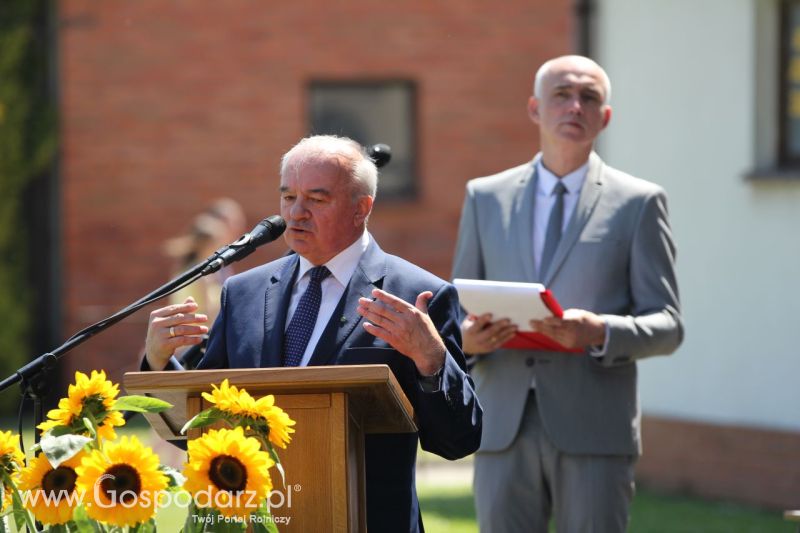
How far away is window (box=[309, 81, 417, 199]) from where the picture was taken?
1592cm

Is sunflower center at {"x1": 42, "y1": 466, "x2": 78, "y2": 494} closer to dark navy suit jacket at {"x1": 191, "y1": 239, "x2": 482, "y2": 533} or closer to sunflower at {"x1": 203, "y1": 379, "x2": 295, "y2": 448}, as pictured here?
sunflower at {"x1": 203, "y1": 379, "x2": 295, "y2": 448}

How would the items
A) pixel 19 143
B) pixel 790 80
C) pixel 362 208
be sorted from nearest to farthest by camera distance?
1. pixel 362 208
2. pixel 790 80
3. pixel 19 143

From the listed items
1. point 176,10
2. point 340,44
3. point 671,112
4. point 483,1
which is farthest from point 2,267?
point 671,112

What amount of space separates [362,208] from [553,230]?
1.37 meters

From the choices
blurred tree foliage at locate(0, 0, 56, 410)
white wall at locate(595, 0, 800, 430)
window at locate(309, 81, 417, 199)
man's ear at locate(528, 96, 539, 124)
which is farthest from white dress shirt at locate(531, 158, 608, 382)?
window at locate(309, 81, 417, 199)

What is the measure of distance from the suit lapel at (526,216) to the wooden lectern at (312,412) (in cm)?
171

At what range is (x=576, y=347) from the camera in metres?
5.00

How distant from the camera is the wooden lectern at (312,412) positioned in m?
3.48

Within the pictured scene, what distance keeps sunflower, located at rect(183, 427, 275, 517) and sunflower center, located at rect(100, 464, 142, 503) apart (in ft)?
0.41

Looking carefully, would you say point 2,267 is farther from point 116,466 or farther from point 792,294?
point 116,466

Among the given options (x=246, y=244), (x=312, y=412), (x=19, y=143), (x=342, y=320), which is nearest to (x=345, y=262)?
(x=342, y=320)

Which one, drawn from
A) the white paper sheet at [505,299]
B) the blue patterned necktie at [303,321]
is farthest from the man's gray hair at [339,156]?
the white paper sheet at [505,299]

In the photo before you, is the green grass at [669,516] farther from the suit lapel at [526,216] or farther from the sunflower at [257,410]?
the sunflower at [257,410]

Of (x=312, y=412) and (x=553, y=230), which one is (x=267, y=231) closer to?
(x=312, y=412)
